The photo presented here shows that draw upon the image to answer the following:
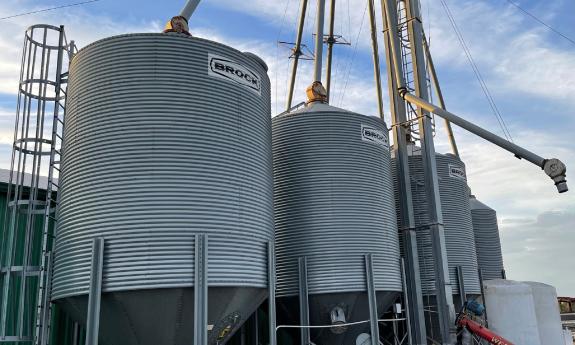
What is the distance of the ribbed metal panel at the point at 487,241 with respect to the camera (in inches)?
1024

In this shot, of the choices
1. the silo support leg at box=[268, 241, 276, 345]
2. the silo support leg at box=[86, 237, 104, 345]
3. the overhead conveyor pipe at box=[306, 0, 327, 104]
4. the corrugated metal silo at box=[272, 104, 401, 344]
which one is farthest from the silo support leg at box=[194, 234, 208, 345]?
the overhead conveyor pipe at box=[306, 0, 327, 104]

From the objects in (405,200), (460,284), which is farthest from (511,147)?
(460,284)

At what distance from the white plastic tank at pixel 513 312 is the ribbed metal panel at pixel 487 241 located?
377cm

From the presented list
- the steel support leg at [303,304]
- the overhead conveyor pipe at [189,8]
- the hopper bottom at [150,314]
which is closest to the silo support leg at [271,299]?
the hopper bottom at [150,314]

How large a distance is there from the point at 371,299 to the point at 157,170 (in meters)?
7.13

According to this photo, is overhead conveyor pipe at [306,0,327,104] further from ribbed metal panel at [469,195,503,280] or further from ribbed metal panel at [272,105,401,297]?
ribbed metal panel at [469,195,503,280]

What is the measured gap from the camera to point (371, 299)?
580 inches

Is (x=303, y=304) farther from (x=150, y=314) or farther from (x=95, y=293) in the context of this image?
(x=95, y=293)

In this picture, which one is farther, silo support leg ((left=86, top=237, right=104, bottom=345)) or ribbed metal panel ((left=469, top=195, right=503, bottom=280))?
ribbed metal panel ((left=469, top=195, right=503, bottom=280))

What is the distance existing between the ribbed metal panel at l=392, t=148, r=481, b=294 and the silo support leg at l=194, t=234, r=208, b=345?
10852 mm

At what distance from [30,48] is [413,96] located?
1256 cm

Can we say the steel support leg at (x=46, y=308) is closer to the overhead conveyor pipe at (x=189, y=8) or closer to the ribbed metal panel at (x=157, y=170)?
the ribbed metal panel at (x=157, y=170)

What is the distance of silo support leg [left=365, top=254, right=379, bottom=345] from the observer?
14562mm

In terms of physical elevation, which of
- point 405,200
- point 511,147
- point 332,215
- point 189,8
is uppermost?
point 189,8
